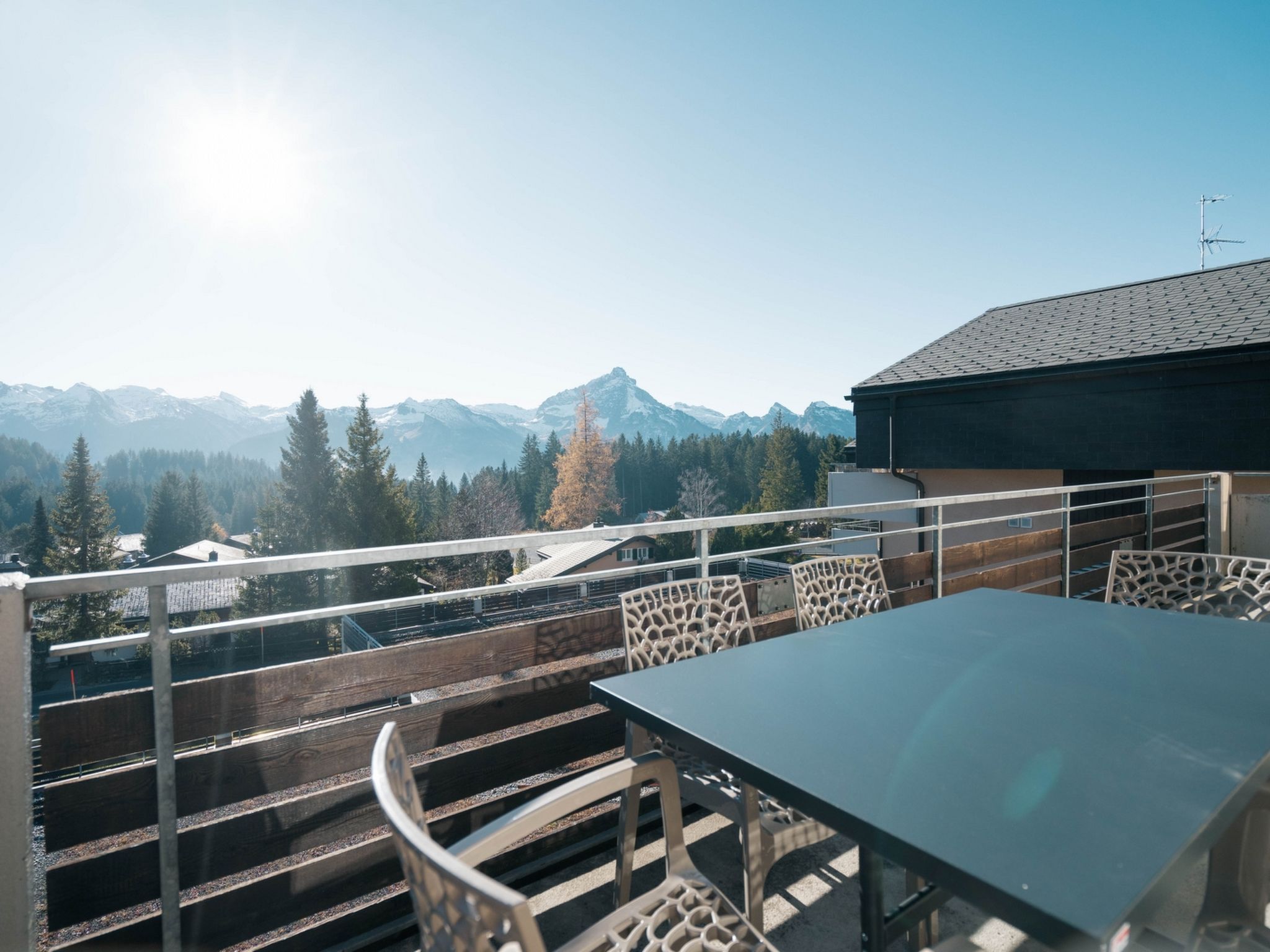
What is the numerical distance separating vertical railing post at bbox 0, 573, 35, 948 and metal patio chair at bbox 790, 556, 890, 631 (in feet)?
6.66

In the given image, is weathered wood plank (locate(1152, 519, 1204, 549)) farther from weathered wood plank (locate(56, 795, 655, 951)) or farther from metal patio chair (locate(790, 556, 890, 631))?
weathered wood plank (locate(56, 795, 655, 951))

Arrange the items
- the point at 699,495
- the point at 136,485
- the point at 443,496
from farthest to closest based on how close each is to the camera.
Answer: the point at 136,485
the point at 443,496
the point at 699,495

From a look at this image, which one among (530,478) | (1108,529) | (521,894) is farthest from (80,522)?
(521,894)

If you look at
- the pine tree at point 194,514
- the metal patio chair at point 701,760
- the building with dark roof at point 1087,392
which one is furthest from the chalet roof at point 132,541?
the metal patio chair at point 701,760

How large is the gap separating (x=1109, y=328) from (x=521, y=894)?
41.2 feet

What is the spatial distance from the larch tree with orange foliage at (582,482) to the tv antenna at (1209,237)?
31.5 metres

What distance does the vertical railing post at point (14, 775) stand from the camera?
1.24 m

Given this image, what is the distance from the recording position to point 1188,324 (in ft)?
30.6

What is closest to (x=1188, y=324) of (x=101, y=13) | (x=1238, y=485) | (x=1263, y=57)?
(x=1238, y=485)

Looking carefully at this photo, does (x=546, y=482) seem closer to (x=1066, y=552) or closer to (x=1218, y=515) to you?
(x=1218, y=515)

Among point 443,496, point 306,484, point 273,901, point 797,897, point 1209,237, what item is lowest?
point 443,496

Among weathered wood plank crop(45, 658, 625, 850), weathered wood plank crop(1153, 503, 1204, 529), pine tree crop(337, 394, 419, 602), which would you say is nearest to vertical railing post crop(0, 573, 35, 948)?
weathered wood plank crop(45, 658, 625, 850)

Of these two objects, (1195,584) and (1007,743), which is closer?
(1007,743)

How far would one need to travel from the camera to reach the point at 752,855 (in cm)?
147
